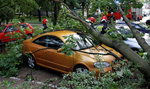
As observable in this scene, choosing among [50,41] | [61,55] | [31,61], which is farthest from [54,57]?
[31,61]

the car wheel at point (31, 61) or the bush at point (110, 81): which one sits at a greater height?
the bush at point (110, 81)

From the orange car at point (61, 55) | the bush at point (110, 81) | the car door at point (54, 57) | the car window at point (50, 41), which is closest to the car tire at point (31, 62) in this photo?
the orange car at point (61, 55)

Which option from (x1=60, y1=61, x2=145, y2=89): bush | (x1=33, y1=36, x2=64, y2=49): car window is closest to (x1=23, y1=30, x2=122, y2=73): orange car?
(x1=33, y1=36, x2=64, y2=49): car window

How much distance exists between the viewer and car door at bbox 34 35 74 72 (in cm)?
732

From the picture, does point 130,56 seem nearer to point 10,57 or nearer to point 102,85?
point 102,85

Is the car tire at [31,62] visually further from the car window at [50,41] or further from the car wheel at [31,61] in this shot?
the car window at [50,41]

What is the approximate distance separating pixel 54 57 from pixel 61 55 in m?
0.34

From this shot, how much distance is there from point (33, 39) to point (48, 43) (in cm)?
101

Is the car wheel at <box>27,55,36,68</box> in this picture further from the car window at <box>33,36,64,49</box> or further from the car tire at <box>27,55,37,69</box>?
the car window at <box>33,36,64,49</box>

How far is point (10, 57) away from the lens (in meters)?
8.31

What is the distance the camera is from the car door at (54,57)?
7.32 m

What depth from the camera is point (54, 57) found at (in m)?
7.70

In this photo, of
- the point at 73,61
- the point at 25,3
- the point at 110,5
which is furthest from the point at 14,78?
the point at 25,3

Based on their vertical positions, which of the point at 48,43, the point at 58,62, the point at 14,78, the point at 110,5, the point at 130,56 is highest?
the point at 110,5
